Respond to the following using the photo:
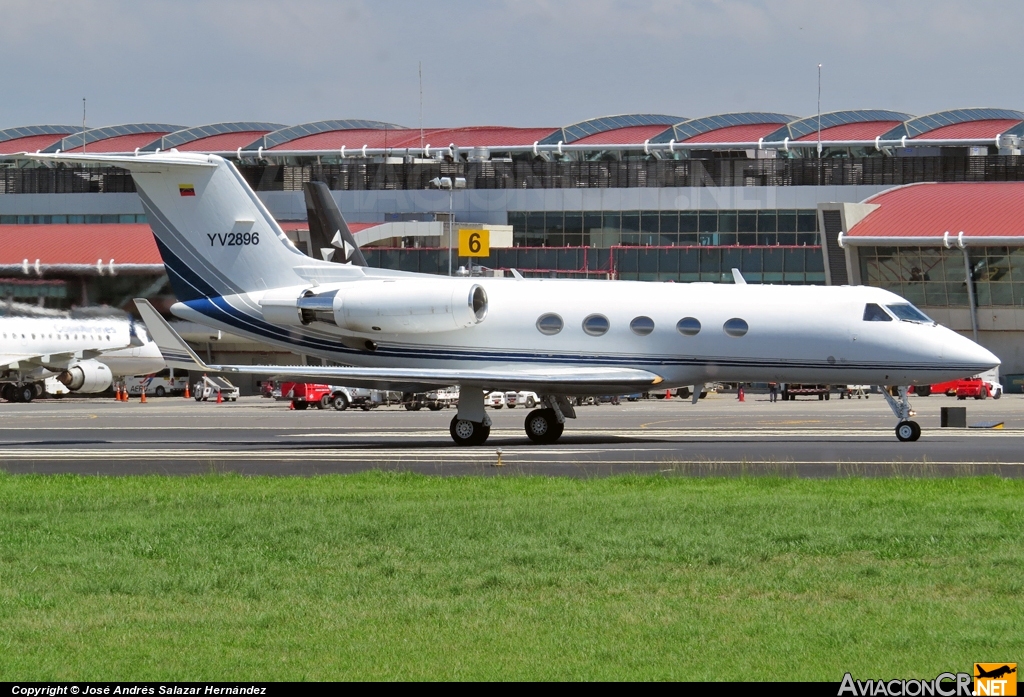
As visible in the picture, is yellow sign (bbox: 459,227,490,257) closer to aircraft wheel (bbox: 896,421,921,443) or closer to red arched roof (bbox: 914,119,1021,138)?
aircraft wheel (bbox: 896,421,921,443)

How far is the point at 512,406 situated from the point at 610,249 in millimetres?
31381

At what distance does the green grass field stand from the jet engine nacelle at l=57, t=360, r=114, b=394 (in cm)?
5231

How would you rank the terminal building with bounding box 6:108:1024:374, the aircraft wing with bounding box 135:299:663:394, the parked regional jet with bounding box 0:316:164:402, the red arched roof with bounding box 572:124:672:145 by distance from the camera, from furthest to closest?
the red arched roof with bounding box 572:124:672:145 → the terminal building with bounding box 6:108:1024:374 → the parked regional jet with bounding box 0:316:164:402 → the aircraft wing with bounding box 135:299:663:394

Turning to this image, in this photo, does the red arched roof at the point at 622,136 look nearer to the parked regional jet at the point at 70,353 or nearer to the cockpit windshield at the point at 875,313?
the parked regional jet at the point at 70,353

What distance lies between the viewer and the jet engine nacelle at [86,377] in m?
67.5

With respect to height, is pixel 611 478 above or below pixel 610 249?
below

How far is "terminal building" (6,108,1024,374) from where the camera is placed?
261ft

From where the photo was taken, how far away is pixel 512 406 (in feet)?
204

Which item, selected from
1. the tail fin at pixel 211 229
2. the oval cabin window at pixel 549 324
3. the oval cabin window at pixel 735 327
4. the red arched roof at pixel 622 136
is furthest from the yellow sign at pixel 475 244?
the red arched roof at pixel 622 136

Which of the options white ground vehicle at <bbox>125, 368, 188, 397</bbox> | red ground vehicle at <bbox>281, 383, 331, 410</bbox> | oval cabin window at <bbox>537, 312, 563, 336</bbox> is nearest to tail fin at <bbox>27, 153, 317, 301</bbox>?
oval cabin window at <bbox>537, 312, 563, 336</bbox>

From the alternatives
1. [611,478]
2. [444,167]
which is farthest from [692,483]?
[444,167]

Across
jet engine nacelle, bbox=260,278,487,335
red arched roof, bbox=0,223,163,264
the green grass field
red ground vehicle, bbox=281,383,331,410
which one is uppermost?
red arched roof, bbox=0,223,163,264

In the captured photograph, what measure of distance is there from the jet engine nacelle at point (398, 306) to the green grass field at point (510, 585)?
38.6 ft

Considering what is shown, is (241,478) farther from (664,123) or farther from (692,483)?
(664,123)
